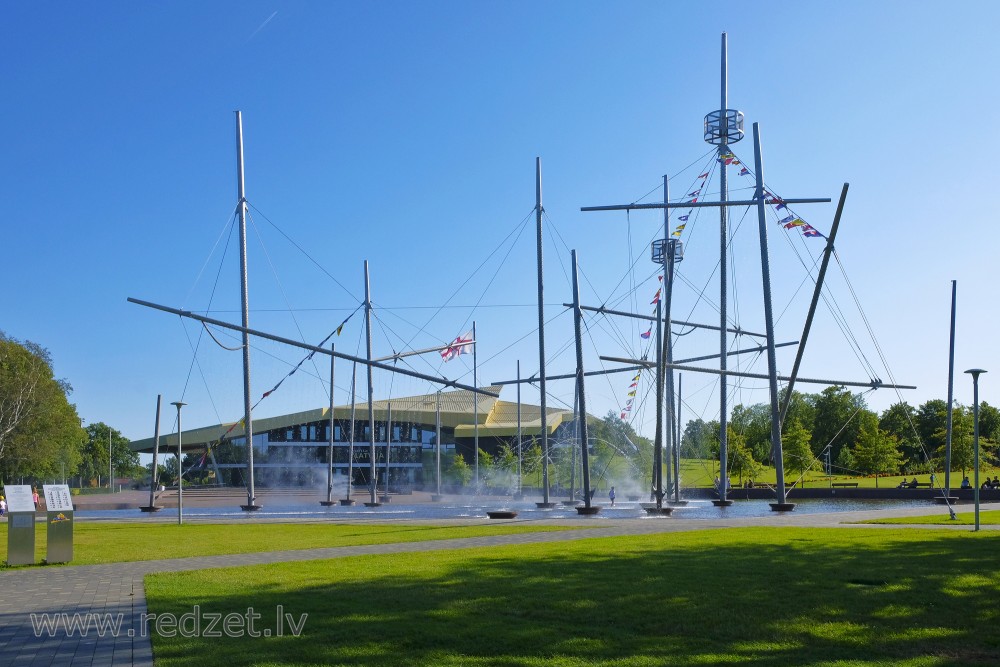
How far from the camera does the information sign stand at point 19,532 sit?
51.9 ft

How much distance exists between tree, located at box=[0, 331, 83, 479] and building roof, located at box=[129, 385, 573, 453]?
2227 centimetres

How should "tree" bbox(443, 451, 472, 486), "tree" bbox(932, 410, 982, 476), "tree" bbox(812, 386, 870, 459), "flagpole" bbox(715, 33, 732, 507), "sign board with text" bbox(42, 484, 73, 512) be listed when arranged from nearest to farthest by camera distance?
"sign board with text" bbox(42, 484, 73, 512)
"flagpole" bbox(715, 33, 732, 507)
"tree" bbox(932, 410, 982, 476)
"tree" bbox(443, 451, 472, 486)
"tree" bbox(812, 386, 870, 459)

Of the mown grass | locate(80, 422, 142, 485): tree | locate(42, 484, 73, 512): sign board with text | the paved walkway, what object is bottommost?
locate(80, 422, 142, 485): tree

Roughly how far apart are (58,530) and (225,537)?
236 inches

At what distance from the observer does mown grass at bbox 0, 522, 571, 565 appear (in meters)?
17.8

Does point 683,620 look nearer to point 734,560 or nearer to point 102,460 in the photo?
point 734,560

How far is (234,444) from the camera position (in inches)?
3504

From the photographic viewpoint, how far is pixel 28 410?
5719 centimetres

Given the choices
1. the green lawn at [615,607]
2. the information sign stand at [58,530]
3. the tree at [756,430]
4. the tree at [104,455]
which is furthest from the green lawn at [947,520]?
the tree at [104,455]

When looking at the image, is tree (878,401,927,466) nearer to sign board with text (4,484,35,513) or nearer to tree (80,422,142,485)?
sign board with text (4,484,35,513)

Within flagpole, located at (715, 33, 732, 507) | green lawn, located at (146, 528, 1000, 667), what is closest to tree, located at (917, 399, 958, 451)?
flagpole, located at (715, 33, 732, 507)

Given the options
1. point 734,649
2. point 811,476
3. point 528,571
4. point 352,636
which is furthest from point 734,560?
point 811,476

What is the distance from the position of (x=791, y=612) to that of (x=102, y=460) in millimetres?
140267

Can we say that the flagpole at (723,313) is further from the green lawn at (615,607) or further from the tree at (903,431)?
the tree at (903,431)
